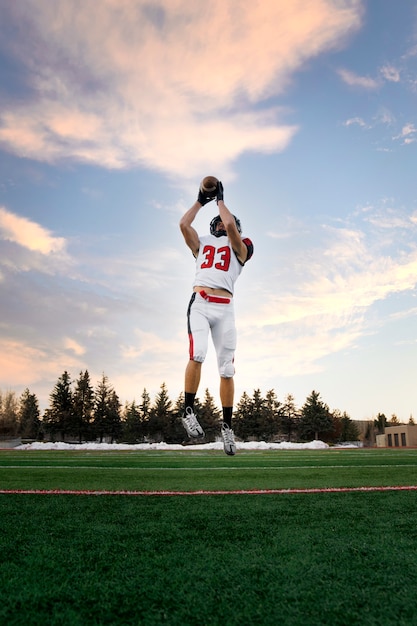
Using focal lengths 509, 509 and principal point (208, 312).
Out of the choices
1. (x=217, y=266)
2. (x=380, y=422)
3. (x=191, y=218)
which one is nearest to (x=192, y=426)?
(x=217, y=266)

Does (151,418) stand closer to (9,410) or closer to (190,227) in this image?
(9,410)

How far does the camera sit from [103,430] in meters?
65.1

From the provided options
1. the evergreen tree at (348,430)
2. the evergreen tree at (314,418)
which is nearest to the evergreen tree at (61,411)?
the evergreen tree at (314,418)

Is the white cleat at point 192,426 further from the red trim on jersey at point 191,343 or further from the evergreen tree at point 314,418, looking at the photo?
the evergreen tree at point 314,418

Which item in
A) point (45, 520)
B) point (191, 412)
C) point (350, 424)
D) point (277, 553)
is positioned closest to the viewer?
point (277, 553)

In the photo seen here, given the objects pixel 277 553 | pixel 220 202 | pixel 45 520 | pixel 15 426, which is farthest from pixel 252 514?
pixel 15 426

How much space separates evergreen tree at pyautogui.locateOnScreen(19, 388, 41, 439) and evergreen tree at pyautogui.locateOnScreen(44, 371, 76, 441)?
6411mm

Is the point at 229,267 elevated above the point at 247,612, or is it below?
above

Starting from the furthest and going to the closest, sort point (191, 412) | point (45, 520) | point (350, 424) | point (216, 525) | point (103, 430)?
1. point (350, 424)
2. point (103, 430)
3. point (191, 412)
4. point (45, 520)
5. point (216, 525)

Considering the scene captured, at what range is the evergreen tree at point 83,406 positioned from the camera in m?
64.0

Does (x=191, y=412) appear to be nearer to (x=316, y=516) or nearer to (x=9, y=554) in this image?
(x=316, y=516)

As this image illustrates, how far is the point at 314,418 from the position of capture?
6669 centimetres

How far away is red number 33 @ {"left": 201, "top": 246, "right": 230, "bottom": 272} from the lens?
518 centimetres

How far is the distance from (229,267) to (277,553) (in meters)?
3.15
